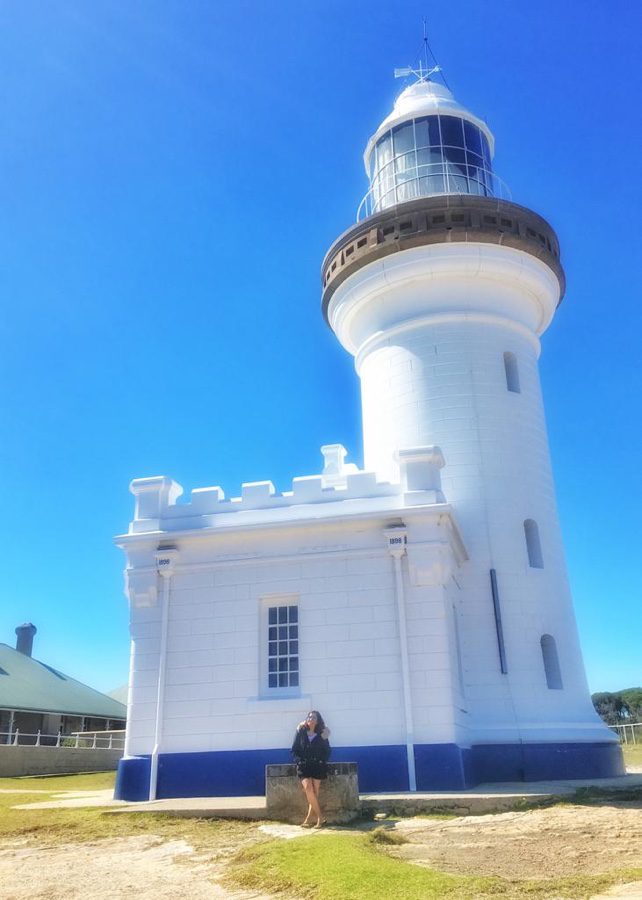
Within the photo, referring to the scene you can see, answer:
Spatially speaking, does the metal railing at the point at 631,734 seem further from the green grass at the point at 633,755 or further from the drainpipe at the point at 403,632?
the drainpipe at the point at 403,632

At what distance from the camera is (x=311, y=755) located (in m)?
9.00

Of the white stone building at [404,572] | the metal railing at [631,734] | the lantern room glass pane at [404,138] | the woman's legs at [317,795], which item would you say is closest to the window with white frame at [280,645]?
the white stone building at [404,572]

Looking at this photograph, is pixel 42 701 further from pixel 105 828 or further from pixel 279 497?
pixel 105 828

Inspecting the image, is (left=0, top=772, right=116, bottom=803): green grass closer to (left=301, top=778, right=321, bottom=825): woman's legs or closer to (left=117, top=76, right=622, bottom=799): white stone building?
(left=117, top=76, right=622, bottom=799): white stone building

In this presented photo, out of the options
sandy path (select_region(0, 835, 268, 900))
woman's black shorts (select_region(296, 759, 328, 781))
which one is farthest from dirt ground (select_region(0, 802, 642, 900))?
woman's black shorts (select_region(296, 759, 328, 781))

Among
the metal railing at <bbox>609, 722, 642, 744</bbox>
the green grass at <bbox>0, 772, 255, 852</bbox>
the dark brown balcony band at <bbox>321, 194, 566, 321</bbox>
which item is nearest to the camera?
the green grass at <bbox>0, 772, 255, 852</bbox>

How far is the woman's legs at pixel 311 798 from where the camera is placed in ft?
28.5

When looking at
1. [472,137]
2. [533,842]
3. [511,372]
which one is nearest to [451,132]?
[472,137]

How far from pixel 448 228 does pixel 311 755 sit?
1086cm

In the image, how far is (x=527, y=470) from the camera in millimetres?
15297

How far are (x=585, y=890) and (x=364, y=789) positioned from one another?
21.5 feet

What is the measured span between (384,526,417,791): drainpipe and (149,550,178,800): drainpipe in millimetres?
3755

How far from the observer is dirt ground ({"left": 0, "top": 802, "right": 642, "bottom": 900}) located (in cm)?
588

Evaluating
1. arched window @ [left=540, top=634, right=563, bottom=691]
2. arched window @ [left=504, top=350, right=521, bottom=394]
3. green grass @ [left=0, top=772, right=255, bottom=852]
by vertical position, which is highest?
arched window @ [left=504, top=350, right=521, bottom=394]
